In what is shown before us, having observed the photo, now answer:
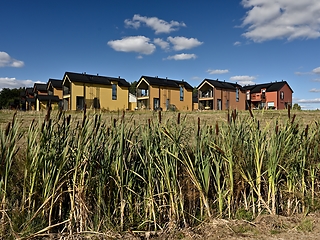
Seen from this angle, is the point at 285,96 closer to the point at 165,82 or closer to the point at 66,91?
the point at 165,82

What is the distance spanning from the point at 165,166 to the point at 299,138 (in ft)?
5.95

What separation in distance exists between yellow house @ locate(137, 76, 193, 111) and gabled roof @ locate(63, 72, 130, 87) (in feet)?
8.97

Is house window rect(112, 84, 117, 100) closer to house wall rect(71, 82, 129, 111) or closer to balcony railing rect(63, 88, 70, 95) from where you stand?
house wall rect(71, 82, 129, 111)

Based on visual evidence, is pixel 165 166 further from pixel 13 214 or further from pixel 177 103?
pixel 177 103

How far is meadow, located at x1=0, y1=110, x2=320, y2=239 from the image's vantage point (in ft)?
7.79

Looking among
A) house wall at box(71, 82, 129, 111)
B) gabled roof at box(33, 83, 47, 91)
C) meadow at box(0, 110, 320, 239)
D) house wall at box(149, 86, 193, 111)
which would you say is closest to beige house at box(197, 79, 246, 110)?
house wall at box(149, 86, 193, 111)

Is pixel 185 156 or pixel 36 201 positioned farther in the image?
pixel 185 156

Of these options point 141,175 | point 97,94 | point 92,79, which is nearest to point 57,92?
point 92,79

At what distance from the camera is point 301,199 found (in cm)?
314

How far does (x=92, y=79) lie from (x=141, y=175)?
3006 centimetres

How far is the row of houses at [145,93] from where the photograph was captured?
30.7 m

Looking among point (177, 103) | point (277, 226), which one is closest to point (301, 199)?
point (277, 226)

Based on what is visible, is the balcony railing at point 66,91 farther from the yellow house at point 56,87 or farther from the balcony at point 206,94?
the balcony at point 206,94

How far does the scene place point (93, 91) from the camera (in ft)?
102
